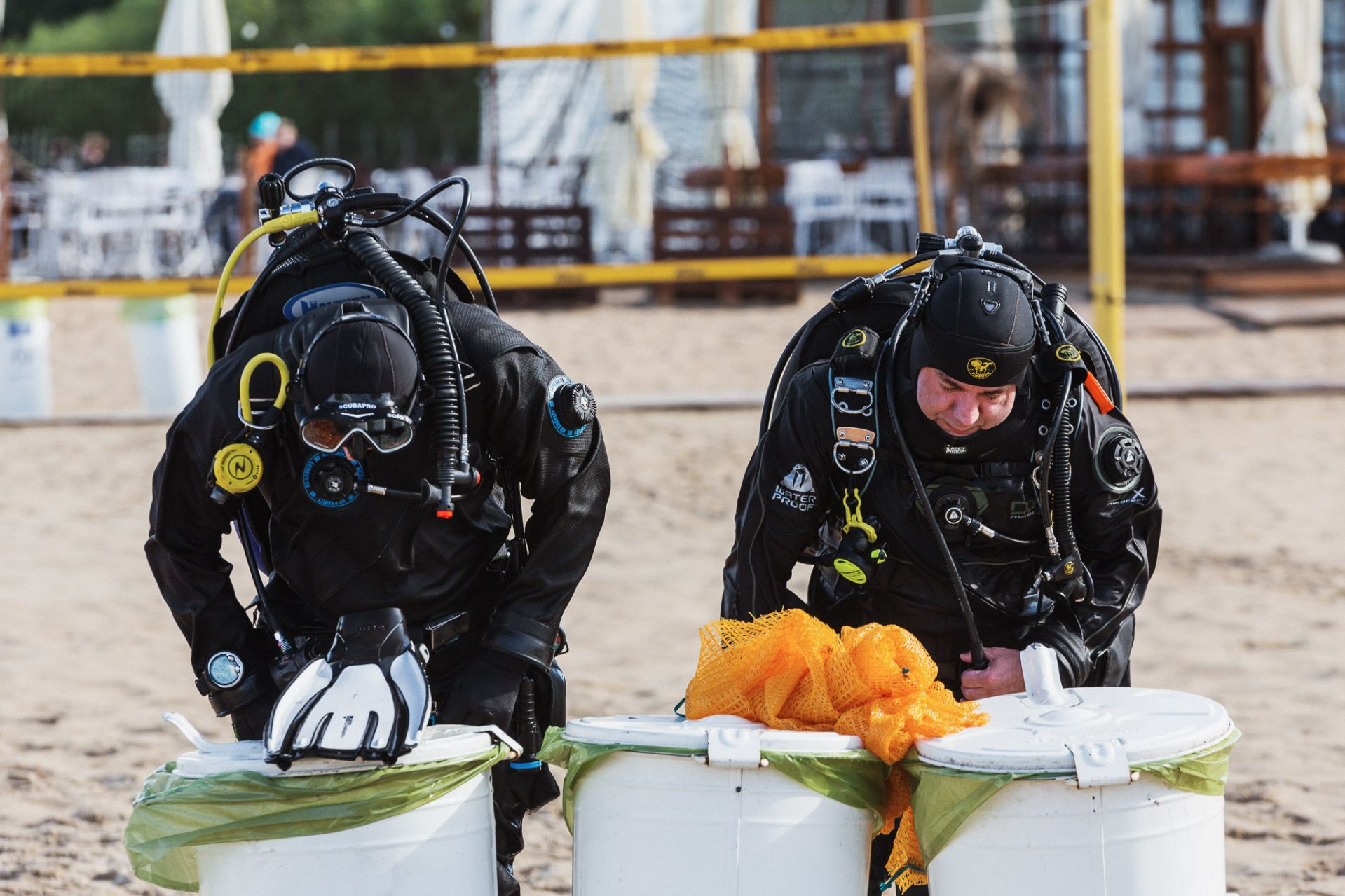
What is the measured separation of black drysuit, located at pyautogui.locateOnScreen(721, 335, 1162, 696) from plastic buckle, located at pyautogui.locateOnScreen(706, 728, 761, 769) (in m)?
0.72

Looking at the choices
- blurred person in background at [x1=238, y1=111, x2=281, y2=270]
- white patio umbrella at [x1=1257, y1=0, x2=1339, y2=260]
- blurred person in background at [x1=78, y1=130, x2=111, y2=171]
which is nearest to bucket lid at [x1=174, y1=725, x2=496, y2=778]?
blurred person in background at [x1=238, y1=111, x2=281, y2=270]

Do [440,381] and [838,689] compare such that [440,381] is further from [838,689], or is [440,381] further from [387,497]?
[838,689]

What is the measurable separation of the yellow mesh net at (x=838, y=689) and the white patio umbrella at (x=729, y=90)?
39.0 feet

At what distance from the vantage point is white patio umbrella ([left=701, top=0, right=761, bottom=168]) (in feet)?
46.4

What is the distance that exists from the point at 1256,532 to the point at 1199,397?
2.76 metres

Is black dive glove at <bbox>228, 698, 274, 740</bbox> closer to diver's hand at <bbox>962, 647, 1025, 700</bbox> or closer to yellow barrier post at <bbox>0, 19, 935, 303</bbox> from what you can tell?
diver's hand at <bbox>962, 647, 1025, 700</bbox>

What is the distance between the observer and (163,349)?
397 inches

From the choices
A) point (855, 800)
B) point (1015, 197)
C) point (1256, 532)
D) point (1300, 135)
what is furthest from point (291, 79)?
point (855, 800)

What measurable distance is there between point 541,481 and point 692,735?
744mm

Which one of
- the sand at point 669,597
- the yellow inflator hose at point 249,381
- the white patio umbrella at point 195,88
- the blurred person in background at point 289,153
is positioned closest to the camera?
the yellow inflator hose at point 249,381

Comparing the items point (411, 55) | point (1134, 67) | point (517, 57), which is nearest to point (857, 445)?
point (411, 55)

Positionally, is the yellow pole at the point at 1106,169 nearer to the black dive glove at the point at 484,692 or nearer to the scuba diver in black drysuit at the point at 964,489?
the scuba diver in black drysuit at the point at 964,489

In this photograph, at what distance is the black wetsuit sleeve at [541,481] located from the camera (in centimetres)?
290

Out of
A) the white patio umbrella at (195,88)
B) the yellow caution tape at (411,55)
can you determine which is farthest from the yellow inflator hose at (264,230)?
the white patio umbrella at (195,88)
